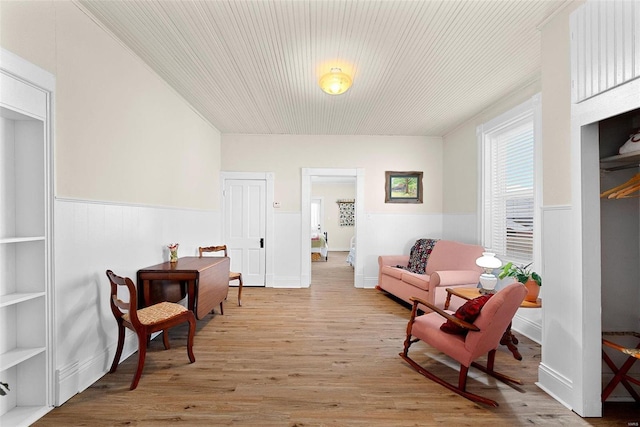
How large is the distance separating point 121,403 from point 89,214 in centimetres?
135

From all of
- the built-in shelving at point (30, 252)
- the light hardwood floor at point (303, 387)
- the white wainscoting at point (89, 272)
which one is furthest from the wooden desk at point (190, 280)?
the built-in shelving at point (30, 252)

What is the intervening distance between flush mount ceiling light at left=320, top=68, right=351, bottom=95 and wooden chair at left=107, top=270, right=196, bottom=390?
239 cm

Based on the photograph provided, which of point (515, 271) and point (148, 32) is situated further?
point (515, 271)

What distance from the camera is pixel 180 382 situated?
2.22 metres

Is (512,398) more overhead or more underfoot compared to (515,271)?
more underfoot

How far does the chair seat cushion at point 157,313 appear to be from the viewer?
224cm

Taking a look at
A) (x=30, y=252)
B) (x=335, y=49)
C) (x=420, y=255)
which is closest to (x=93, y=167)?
(x=30, y=252)

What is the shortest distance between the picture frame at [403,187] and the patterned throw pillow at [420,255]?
2.78 feet

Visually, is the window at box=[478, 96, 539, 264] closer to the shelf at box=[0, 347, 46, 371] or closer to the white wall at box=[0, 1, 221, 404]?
the white wall at box=[0, 1, 221, 404]

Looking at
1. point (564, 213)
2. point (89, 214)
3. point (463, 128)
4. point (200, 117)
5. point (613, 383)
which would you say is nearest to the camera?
point (613, 383)

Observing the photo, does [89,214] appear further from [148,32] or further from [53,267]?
[148,32]

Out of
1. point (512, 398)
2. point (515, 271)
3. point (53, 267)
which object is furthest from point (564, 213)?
point (53, 267)

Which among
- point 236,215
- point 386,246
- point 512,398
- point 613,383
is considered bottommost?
point 512,398

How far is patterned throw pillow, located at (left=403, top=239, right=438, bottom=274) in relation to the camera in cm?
451
